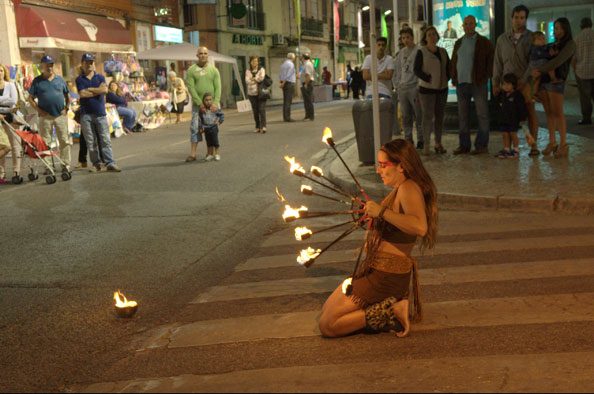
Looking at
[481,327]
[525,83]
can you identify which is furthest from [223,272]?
[525,83]

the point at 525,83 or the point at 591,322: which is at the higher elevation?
the point at 525,83

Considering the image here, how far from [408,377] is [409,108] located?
916cm

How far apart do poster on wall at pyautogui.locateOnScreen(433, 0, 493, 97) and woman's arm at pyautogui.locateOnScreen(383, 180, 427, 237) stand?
10600 millimetres

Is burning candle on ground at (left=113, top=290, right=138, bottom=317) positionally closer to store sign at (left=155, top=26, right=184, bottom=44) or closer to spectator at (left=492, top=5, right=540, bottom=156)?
spectator at (left=492, top=5, right=540, bottom=156)

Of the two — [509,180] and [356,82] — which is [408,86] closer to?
[509,180]

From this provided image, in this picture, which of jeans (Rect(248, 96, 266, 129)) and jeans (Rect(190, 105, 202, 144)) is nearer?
jeans (Rect(190, 105, 202, 144))

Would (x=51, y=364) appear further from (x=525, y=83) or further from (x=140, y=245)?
(x=525, y=83)

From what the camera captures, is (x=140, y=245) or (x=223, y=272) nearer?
(x=223, y=272)

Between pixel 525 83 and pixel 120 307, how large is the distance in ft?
25.4

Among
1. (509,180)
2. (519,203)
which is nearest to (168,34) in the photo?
(509,180)

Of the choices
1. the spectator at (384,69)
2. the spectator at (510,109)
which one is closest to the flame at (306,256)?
the spectator at (510,109)

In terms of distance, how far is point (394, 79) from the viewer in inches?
524

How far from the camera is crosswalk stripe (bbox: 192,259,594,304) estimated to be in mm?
5402

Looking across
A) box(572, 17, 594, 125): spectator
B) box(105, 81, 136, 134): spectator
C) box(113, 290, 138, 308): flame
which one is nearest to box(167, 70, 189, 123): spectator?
box(105, 81, 136, 134): spectator
